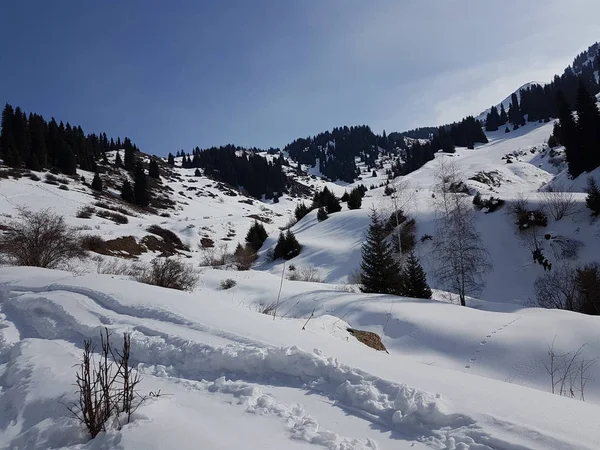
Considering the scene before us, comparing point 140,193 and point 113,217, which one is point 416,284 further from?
point 140,193

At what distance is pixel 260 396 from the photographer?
3465 mm

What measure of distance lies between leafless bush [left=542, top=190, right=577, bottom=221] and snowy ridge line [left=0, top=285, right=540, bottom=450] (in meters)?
25.0

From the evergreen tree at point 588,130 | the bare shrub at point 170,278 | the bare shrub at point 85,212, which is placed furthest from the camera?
the bare shrub at point 85,212

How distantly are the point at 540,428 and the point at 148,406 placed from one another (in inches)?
134

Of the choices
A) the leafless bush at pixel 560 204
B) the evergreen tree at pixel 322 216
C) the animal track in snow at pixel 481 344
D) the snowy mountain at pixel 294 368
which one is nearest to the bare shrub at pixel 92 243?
the snowy mountain at pixel 294 368

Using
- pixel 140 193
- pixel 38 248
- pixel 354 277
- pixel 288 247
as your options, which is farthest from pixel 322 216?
pixel 140 193

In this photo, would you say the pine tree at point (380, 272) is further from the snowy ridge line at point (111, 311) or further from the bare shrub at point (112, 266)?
the snowy ridge line at point (111, 311)

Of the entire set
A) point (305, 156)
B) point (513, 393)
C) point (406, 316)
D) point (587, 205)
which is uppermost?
point (305, 156)

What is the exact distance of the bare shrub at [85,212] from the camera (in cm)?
3556

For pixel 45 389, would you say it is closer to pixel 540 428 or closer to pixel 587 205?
pixel 540 428

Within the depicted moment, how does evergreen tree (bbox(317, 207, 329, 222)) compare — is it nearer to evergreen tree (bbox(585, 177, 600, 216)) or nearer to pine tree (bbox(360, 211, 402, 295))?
pine tree (bbox(360, 211, 402, 295))

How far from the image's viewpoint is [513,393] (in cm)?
334

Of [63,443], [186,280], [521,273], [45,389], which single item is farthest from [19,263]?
[521,273]

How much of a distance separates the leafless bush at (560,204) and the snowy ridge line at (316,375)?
25.0 m
